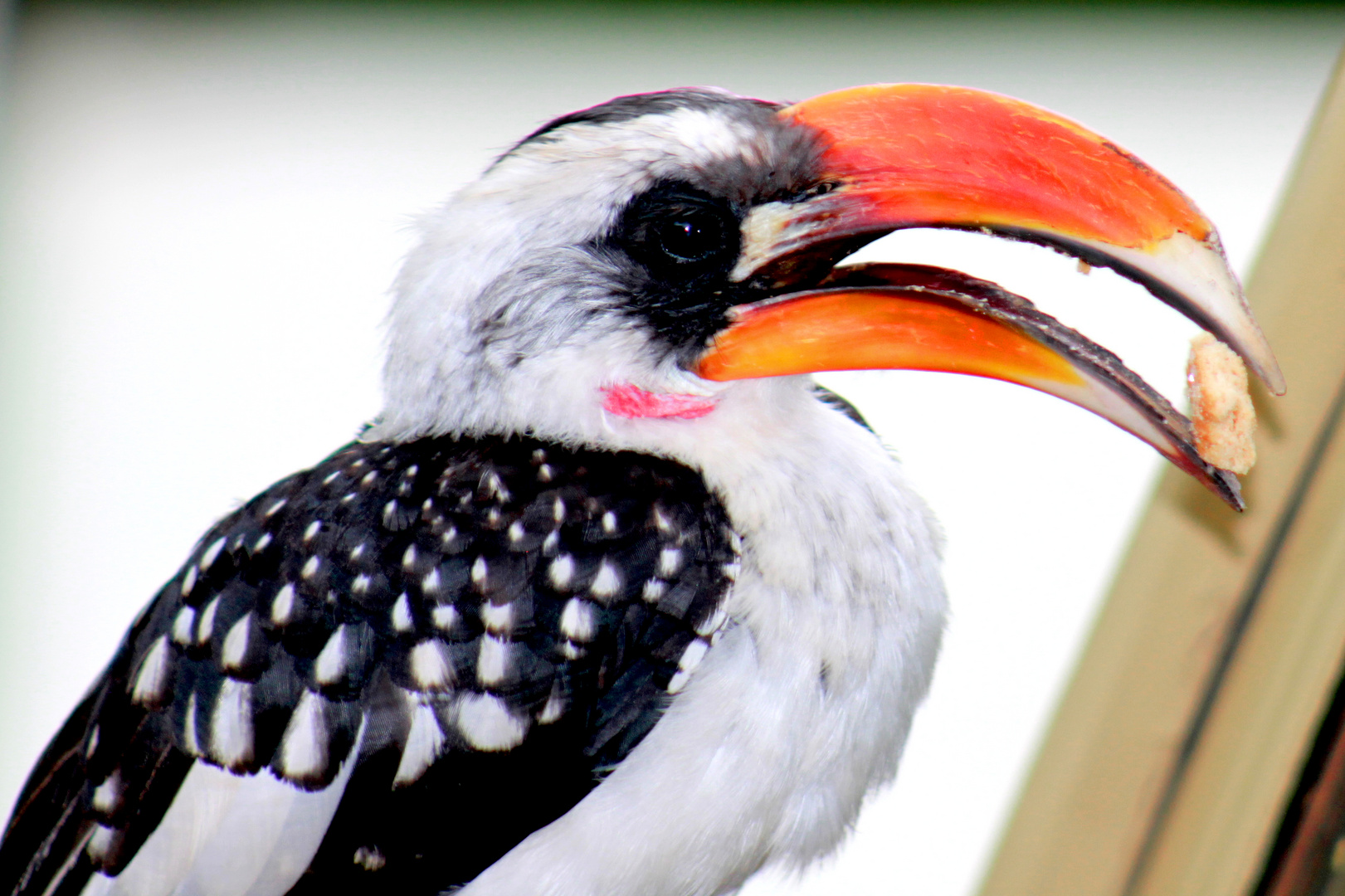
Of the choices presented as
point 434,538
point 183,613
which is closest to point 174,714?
point 183,613

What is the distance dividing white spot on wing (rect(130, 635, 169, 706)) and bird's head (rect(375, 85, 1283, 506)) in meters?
0.22

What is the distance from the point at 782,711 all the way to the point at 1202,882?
0.73 feet

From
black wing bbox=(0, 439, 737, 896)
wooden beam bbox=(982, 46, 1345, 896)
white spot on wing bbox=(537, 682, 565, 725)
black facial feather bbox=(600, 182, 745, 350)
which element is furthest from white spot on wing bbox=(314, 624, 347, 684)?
wooden beam bbox=(982, 46, 1345, 896)

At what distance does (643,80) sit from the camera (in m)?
1.15

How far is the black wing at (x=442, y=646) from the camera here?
486mm

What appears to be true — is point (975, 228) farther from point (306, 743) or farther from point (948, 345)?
point (306, 743)

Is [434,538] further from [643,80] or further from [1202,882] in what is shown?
[643,80]

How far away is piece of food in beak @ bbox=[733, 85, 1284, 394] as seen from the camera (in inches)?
17.6

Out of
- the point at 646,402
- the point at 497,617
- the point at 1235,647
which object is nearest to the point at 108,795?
the point at 497,617

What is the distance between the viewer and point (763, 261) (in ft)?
1.64

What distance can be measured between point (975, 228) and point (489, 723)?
344 millimetres

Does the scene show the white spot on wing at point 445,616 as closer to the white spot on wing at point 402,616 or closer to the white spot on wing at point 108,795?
the white spot on wing at point 402,616

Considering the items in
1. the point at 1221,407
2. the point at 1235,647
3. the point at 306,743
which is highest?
the point at 1221,407

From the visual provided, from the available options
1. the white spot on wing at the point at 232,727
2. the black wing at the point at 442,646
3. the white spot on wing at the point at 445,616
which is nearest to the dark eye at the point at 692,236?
the black wing at the point at 442,646
